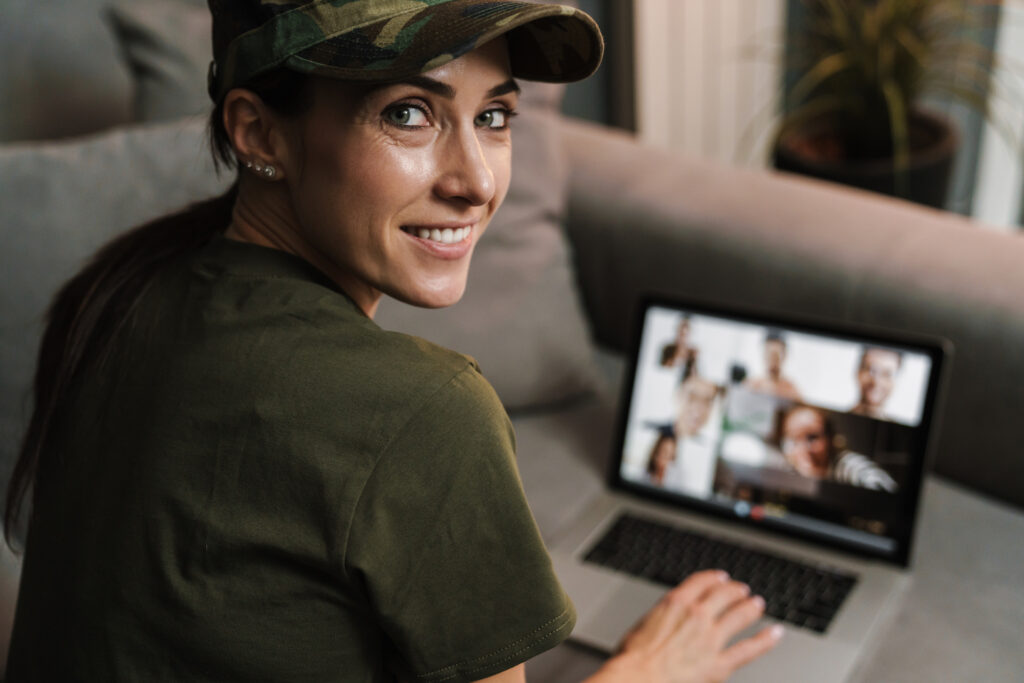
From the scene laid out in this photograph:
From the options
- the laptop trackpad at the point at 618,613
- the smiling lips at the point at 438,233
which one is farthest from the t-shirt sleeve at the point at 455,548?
the laptop trackpad at the point at 618,613

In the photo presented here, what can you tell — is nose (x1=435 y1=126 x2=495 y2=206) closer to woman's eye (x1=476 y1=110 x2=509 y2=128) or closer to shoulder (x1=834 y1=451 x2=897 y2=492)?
woman's eye (x1=476 y1=110 x2=509 y2=128)

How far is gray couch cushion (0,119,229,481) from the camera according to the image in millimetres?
1145

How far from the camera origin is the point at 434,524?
605 millimetres

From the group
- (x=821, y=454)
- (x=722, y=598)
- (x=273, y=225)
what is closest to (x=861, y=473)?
(x=821, y=454)

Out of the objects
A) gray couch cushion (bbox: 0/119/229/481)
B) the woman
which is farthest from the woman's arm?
gray couch cushion (bbox: 0/119/229/481)

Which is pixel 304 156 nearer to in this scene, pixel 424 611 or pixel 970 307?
pixel 424 611

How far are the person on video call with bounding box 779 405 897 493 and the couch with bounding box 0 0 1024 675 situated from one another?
192 millimetres

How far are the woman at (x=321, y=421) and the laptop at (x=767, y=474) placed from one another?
0.48 metres

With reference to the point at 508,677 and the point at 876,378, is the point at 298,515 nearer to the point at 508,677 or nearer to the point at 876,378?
the point at 508,677

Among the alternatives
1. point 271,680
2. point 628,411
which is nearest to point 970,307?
point 628,411

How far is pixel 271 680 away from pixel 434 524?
151 millimetres

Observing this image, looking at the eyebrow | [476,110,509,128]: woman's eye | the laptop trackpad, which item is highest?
the eyebrow

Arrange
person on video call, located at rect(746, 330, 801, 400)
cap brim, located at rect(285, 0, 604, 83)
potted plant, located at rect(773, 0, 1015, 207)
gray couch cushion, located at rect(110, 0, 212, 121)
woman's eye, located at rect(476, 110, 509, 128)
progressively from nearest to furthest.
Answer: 1. cap brim, located at rect(285, 0, 604, 83)
2. woman's eye, located at rect(476, 110, 509, 128)
3. person on video call, located at rect(746, 330, 801, 400)
4. gray couch cushion, located at rect(110, 0, 212, 121)
5. potted plant, located at rect(773, 0, 1015, 207)

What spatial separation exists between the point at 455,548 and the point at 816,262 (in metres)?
0.84
